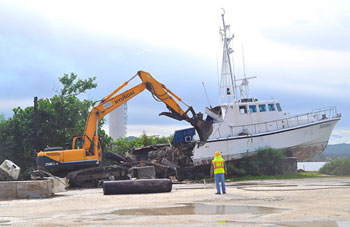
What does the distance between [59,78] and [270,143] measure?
15.0 metres

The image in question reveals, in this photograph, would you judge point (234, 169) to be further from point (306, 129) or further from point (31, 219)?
point (31, 219)

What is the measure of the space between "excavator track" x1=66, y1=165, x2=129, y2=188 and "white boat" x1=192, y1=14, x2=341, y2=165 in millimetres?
4657

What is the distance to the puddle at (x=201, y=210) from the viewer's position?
8406 millimetres

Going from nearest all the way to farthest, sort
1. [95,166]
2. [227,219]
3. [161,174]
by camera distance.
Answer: [227,219], [95,166], [161,174]

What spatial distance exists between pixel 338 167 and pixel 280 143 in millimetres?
3938

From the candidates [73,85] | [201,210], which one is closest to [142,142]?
[73,85]

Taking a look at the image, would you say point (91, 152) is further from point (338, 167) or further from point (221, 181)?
point (338, 167)

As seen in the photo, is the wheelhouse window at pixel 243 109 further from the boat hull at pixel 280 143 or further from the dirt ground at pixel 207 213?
the dirt ground at pixel 207 213

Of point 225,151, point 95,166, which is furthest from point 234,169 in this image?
point 95,166

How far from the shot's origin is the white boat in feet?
77.0

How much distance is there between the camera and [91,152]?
19.6 metres

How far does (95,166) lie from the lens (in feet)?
65.1

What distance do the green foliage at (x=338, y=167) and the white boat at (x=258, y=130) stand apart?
118cm

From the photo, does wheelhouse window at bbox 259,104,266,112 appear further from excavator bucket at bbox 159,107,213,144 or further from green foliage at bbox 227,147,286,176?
excavator bucket at bbox 159,107,213,144
